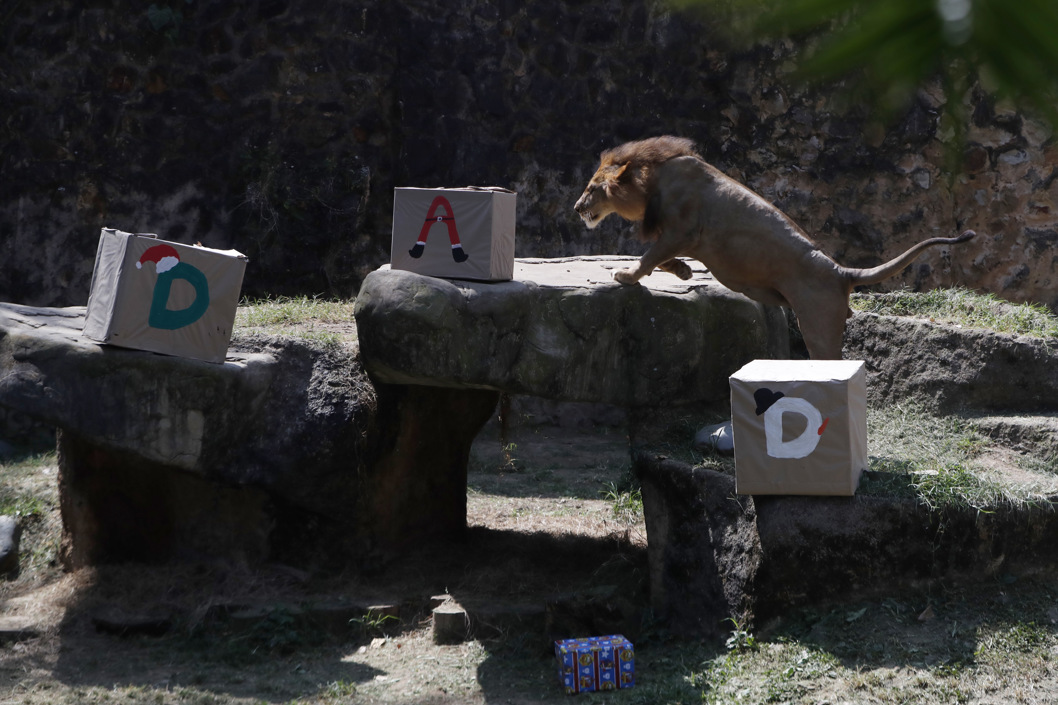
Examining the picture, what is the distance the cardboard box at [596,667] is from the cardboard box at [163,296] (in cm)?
208

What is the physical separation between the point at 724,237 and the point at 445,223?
1321 mm

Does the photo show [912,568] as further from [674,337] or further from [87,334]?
[87,334]

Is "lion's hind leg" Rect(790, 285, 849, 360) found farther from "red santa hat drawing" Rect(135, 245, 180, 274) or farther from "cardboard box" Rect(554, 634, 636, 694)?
"red santa hat drawing" Rect(135, 245, 180, 274)

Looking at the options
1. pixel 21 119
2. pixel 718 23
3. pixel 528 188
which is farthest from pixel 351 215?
pixel 718 23

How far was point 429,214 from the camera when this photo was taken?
4840 millimetres

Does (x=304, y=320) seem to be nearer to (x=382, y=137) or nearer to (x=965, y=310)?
(x=382, y=137)

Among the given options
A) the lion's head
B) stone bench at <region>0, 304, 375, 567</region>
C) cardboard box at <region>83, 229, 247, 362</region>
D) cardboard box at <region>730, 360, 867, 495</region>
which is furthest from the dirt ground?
cardboard box at <region>83, 229, 247, 362</region>

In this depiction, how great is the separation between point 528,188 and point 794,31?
307 inches

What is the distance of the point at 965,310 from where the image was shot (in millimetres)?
6020

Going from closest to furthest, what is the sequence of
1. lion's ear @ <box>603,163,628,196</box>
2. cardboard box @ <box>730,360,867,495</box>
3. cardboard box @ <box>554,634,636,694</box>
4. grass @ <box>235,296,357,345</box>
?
cardboard box @ <box>730,360,867,495</box> < cardboard box @ <box>554,634,636,694</box> < lion's ear @ <box>603,163,628,196</box> < grass @ <box>235,296,357,345</box>

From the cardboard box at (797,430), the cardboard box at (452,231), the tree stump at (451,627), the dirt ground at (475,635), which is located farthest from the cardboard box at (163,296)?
the cardboard box at (797,430)

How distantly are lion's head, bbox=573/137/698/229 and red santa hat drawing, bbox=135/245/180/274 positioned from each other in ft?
6.23

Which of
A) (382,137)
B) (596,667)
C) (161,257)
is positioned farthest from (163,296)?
(382,137)

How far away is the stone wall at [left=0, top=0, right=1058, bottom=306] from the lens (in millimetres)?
8141
